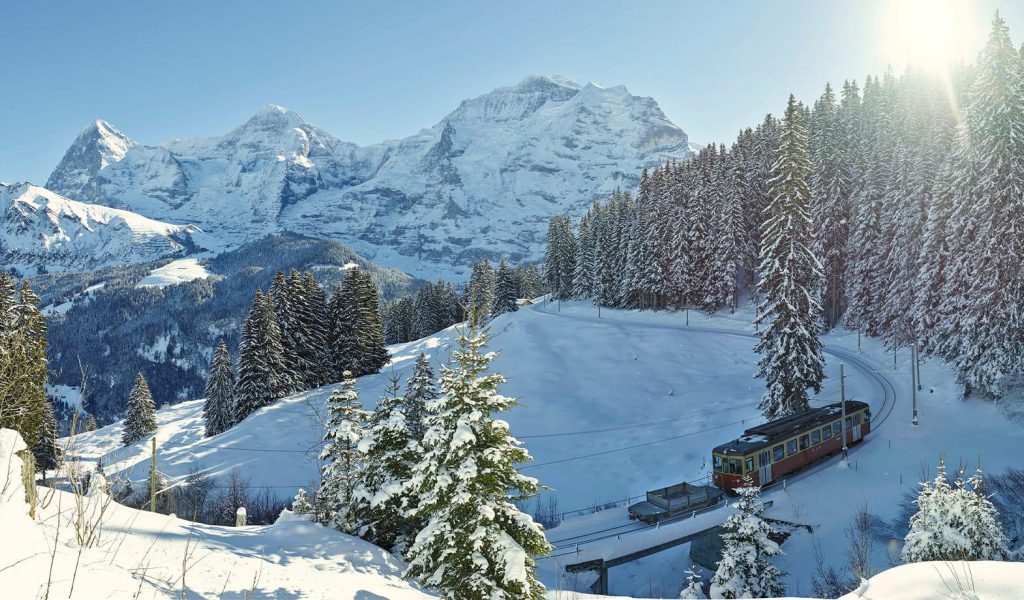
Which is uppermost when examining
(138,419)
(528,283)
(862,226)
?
(862,226)

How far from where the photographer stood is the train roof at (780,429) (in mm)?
26281

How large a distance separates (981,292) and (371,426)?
34653mm

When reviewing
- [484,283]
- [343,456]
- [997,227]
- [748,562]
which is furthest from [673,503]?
[484,283]

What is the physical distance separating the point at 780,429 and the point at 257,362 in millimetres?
41164

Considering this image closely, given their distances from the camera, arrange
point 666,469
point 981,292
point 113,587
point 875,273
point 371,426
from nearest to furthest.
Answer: point 113,587
point 371,426
point 981,292
point 666,469
point 875,273

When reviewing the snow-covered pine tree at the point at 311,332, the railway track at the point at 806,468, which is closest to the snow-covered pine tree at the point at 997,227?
the railway track at the point at 806,468

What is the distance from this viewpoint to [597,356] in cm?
5341

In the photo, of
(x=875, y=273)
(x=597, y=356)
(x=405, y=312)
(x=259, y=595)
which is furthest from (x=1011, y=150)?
(x=405, y=312)

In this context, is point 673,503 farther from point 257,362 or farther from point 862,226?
point 862,226

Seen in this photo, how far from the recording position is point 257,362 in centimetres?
4628

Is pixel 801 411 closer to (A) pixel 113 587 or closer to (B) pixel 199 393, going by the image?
(A) pixel 113 587

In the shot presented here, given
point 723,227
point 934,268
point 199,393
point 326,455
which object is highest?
point 723,227

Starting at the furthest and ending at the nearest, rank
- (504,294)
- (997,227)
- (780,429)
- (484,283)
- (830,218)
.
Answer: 1. (484,283)
2. (504,294)
3. (830,218)
4. (997,227)
5. (780,429)

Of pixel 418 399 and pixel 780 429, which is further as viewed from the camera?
pixel 780 429
